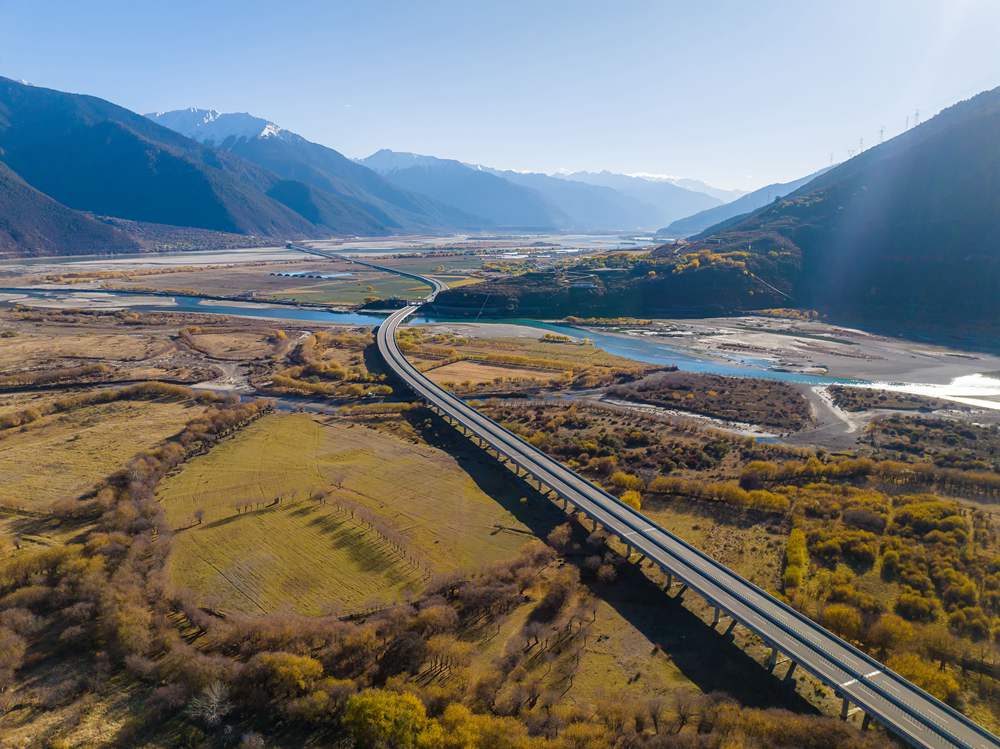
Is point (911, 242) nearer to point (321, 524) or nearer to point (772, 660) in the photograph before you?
point (772, 660)

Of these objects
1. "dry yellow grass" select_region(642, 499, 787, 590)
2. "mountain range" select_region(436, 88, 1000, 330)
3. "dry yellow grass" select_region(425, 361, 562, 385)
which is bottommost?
"dry yellow grass" select_region(642, 499, 787, 590)

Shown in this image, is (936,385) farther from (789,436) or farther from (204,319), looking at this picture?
(204,319)

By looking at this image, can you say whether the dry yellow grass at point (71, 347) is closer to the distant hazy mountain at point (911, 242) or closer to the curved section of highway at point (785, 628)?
the curved section of highway at point (785, 628)

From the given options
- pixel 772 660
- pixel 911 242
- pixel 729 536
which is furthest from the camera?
pixel 911 242

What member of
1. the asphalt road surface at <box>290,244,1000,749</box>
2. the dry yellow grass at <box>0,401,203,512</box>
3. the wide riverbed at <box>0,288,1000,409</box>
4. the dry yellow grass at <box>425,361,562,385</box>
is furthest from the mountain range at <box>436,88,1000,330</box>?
the asphalt road surface at <box>290,244,1000,749</box>

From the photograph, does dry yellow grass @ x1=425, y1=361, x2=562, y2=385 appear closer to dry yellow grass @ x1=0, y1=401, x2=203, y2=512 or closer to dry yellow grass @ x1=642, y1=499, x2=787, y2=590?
dry yellow grass @ x1=0, y1=401, x2=203, y2=512

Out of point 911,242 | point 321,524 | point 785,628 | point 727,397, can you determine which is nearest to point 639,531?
point 785,628

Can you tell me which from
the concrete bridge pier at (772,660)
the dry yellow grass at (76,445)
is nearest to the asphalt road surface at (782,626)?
the concrete bridge pier at (772,660)
